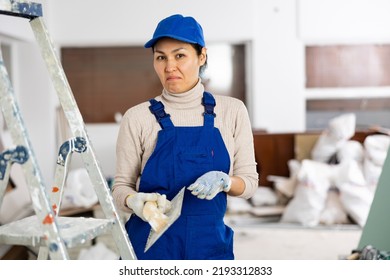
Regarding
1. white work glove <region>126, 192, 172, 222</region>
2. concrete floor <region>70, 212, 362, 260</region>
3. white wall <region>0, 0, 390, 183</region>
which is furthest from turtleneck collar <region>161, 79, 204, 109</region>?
white wall <region>0, 0, 390, 183</region>

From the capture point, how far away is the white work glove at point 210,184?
53.0 inches

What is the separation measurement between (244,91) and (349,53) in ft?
3.25

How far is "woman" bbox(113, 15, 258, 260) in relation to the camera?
1.48 metres

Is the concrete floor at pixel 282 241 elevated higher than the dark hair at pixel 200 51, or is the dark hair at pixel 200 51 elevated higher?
the dark hair at pixel 200 51

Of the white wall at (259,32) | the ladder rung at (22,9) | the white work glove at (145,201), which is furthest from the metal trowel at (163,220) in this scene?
the white wall at (259,32)

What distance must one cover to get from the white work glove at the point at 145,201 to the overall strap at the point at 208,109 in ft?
0.81

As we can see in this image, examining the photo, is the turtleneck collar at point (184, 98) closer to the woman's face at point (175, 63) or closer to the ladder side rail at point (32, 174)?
the woman's face at point (175, 63)

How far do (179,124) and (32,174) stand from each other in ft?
1.65

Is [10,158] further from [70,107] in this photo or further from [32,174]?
[70,107]

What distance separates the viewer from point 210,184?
1.36m

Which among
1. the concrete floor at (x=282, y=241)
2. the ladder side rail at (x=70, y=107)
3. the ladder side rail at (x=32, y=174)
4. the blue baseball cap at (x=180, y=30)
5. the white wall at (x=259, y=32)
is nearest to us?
the ladder side rail at (x=32, y=174)

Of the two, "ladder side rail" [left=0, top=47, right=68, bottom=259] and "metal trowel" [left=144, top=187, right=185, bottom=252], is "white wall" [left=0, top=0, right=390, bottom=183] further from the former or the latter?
"ladder side rail" [left=0, top=47, right=68, bottom=259]

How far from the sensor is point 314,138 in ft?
15.6

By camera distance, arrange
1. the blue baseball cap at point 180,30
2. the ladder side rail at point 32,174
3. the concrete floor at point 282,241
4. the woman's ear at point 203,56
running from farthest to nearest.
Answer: the concrete floor at point 282,241
the woman's ear at point 203,56
the blue baseball cap at point 180,30
the ladder side rail at point 32,174
